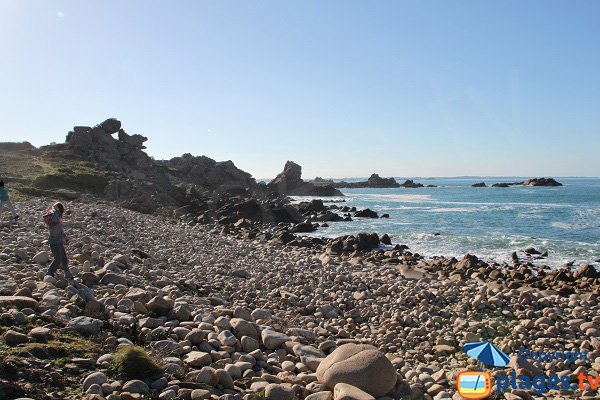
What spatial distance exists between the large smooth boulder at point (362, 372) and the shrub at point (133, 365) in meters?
2.46

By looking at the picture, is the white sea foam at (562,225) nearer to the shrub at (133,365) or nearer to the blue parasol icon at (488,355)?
the blue parasol icon at (488,355)

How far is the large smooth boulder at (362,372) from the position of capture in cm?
616

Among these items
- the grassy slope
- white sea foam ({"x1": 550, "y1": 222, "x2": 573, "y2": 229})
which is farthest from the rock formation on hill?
white sea foam ({"x1": 550, "y1": 222, "x2": 573, "y2": 229})

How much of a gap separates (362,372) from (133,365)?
10.7 feet

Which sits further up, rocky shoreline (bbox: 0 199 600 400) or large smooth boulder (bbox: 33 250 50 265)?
large smooth boulder (bbox: 33 250 50 265)

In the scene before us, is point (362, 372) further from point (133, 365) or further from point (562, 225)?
point (562, 225)

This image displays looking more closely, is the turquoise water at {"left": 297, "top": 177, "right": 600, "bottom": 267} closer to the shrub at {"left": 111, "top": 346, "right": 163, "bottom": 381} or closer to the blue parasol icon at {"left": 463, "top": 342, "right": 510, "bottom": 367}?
the blue parasol icon at {"left": 463, "top": 342, "right": 510, "bottom": 367}

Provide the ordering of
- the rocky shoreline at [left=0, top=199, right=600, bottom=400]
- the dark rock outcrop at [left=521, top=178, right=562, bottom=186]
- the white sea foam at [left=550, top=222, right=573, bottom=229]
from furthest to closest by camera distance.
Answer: the dark rock outcrop at [left=521, top=178, right=562, bottom=186]
the white sea foam at [left=550, top=222, right=573, bottom=229]
the rocky shoreline at [left=0, top=199, right=600, bottom=400]

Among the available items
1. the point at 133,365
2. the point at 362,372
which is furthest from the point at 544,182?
the point at 133,365

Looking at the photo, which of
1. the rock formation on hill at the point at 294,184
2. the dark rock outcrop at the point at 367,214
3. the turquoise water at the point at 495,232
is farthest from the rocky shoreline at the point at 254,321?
the rock formation on hill at the point at 294,184

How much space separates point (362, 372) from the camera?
624 cm

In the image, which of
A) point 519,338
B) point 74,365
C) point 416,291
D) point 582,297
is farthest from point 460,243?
point 74,365

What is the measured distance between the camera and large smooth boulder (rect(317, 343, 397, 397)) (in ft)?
20.2

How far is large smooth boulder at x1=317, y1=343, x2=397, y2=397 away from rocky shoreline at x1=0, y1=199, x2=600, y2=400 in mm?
26
